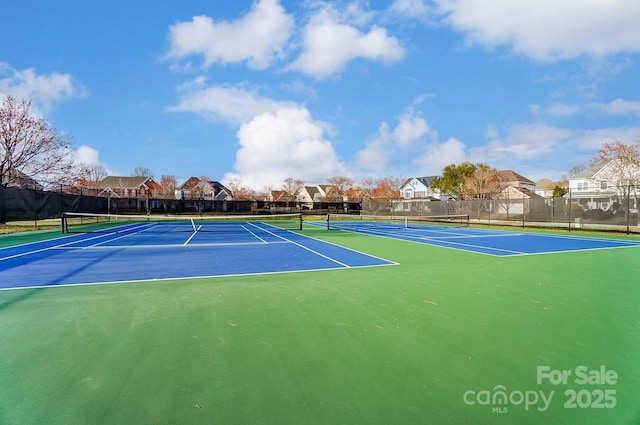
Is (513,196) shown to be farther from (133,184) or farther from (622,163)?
(133,184)

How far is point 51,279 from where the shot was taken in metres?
6.46

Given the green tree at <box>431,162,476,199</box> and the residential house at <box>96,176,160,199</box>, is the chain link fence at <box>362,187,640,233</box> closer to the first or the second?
the green tree at <box>431,162,476,199</box>

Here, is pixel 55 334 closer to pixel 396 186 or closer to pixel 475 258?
pixel 475 258

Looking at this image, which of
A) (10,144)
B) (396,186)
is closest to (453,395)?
(10,144)

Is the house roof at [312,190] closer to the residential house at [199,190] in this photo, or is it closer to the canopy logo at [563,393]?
the residential house at [199,190]

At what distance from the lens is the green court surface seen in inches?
92.0

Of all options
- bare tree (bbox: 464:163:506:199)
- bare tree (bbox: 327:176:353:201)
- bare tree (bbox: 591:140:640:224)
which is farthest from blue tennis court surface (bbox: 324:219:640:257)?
bare tree (bbox: 327:176:353:201)

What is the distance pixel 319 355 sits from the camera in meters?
3.16

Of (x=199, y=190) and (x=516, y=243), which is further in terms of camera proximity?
(x=199, y=190)

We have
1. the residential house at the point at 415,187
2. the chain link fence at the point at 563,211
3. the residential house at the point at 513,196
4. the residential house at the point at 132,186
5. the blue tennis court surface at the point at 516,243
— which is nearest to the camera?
the blue tennis court surface at the point at 516,243

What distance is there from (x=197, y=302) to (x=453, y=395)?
365 centimetres

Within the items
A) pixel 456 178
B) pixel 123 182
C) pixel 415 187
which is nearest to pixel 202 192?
pixel 123 182

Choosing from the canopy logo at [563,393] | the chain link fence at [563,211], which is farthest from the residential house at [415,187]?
the canopy logo at [563,393]

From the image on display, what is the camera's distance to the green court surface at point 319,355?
2338 millimetres
